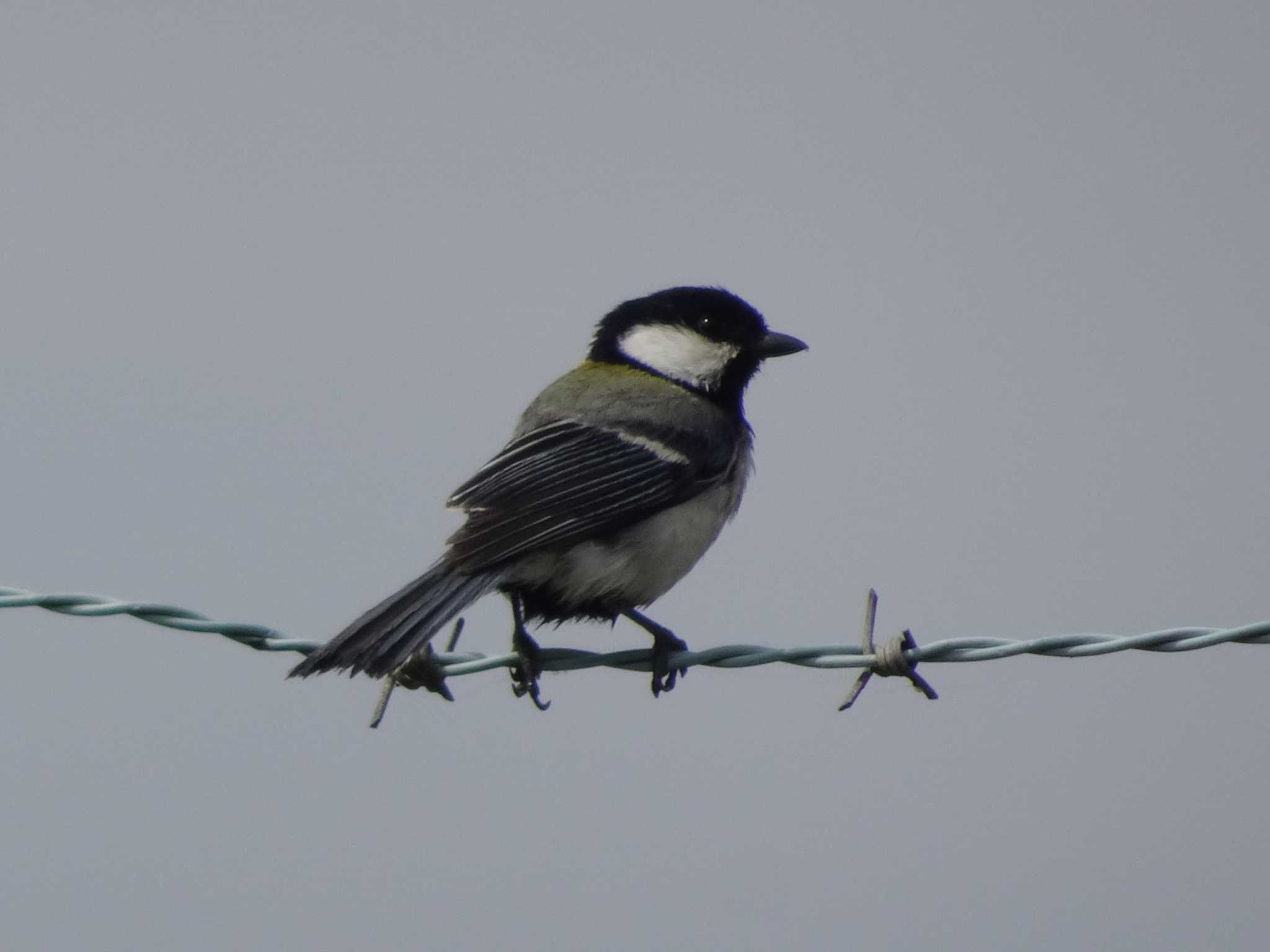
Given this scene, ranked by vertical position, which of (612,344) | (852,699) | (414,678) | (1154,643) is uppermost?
(612,344)

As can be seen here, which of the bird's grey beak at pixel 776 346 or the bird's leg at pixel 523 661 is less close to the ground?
the bird's grey beak at pixel 776 346

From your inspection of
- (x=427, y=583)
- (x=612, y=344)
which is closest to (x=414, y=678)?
(x=427, y=583)

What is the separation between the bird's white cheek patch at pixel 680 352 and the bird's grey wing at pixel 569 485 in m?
0.68

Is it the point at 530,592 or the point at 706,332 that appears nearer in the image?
the point at 530,592

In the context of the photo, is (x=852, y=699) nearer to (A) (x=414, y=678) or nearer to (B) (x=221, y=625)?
(A) (x=414, y=678)

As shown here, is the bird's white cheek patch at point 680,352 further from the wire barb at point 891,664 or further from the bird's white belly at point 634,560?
the wire barb at point 891,664

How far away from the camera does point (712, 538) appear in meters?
5.65

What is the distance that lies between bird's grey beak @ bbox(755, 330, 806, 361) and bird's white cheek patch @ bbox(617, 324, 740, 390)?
0.33 feet

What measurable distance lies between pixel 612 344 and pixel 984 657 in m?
3.35

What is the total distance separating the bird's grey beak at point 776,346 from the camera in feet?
21.2

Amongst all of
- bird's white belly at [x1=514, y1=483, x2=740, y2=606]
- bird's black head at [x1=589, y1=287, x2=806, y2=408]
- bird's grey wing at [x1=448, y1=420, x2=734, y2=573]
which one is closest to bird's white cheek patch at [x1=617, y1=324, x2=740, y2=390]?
bird's black head at [x1=589, y1=287, x2=806, y2=408]

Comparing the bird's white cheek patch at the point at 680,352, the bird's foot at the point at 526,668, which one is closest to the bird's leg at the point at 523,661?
the bird's foot at the point at 526,668

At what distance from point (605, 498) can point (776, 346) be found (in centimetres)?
163

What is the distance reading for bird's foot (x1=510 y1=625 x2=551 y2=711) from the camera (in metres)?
4.53
